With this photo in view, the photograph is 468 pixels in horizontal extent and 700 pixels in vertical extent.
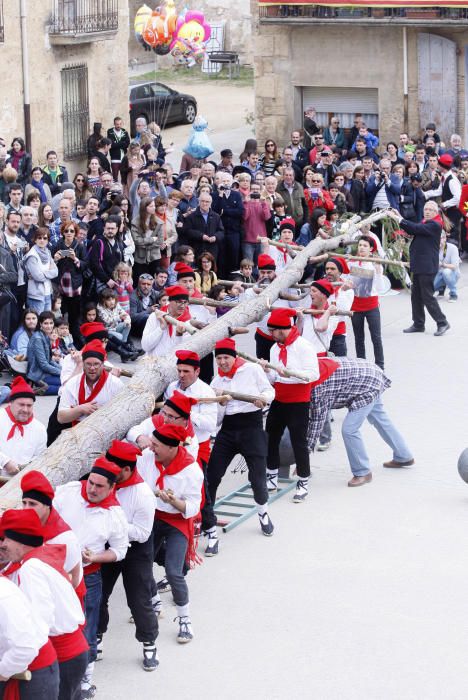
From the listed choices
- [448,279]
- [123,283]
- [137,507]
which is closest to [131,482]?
[137,507]

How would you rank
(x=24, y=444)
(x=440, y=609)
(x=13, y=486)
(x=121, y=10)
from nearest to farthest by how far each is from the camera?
(x=13, y=486)
(x=440, y=609)
(x=24, y=444)
(x=121, y=10)

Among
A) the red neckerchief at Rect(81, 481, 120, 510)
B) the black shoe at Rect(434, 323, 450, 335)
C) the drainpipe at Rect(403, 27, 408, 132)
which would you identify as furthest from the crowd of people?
the drainpipe at Rect(403, 27, 408, 132)

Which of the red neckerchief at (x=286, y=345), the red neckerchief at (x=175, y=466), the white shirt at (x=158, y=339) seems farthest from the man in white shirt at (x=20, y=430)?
the red neckerchief at (x=286, y=345)

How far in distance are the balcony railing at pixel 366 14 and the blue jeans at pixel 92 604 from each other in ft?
69.5

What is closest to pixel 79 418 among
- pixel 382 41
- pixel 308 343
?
pixel 308 343

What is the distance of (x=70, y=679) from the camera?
7.60 meters

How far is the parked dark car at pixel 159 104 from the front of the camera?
30859mm

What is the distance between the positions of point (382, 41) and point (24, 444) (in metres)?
20.3

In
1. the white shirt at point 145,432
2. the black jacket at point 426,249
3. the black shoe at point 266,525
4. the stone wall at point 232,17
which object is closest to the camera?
the white shirt at point 145,432

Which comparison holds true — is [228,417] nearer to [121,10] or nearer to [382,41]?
[121,10]

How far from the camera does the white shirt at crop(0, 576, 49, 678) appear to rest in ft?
22.2

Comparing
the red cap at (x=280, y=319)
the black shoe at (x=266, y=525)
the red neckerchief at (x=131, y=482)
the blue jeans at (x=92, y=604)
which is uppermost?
the red cap at (x=280, y=319)

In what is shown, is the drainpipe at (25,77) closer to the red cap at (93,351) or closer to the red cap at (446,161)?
the red cap at (446,161)

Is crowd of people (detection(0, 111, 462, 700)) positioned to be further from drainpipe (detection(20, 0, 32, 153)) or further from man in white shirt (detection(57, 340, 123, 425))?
drainpipe (detection(20, 0, 32, 153))
